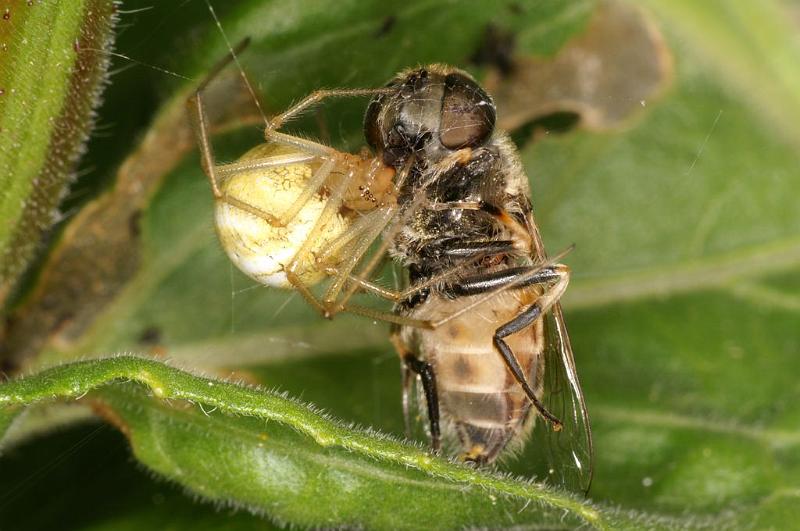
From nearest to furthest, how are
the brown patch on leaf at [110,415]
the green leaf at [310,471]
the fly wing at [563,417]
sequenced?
the green leaf at [310,471]
the brown patch on leaf at [110,415]
the fly wing at [563,417]

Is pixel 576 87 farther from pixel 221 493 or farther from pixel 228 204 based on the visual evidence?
pixel 221 493

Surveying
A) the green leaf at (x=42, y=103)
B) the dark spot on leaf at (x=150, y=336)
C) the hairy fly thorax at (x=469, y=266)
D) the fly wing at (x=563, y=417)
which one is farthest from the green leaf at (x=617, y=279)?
the green leaf at (x=42, y=103)

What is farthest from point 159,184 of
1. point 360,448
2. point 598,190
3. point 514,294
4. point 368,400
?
point 598,190

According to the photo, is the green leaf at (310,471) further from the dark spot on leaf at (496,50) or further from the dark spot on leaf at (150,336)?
the dark spot on leaf at (496,50)

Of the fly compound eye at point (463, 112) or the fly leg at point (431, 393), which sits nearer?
the fly compound eye at point (463, 112)

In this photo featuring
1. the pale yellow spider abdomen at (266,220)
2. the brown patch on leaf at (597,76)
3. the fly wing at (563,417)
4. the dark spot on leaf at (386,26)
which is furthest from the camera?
the brown patch on leaf at (597,76)
